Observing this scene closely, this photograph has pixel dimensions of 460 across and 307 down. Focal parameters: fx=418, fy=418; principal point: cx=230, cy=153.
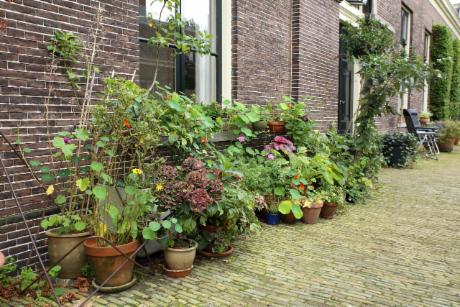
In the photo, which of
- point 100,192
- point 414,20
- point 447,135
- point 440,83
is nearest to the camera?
point 100,192

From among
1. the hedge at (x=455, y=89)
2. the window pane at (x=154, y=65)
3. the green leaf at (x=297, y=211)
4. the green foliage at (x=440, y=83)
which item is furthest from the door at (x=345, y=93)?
the hedge at (x=455, y=89)

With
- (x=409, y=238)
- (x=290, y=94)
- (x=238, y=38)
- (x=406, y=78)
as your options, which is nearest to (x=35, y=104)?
(x=238, y=38)

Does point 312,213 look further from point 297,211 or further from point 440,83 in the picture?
point 440,83

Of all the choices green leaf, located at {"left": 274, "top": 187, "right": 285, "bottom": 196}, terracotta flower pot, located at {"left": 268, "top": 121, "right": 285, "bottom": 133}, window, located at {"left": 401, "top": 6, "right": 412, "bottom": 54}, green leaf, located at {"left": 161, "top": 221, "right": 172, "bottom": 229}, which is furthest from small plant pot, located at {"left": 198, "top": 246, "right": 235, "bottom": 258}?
window, located at {"left": 401, "top": 6, "right": 412, "bottom": 54}

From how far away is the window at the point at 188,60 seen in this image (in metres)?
4.78

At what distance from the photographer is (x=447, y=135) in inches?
519

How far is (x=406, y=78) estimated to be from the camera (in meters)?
6.31

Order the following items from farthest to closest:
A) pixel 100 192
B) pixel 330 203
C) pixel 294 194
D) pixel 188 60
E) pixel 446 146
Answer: pixel 446 146 < pixel 188 60 < pixel 330 203 < pixel 294 194 < pixel 100 192

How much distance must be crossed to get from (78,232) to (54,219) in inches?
8.4

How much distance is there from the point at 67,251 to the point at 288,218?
8.62 feet

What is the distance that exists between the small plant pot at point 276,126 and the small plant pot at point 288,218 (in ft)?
Answer: 4.78

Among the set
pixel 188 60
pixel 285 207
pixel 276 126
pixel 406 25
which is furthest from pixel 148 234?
pixel 406 25

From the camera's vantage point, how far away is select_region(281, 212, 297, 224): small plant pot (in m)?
4.92

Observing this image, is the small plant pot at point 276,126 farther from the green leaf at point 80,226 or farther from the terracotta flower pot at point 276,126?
the green leaf at point 80,226
